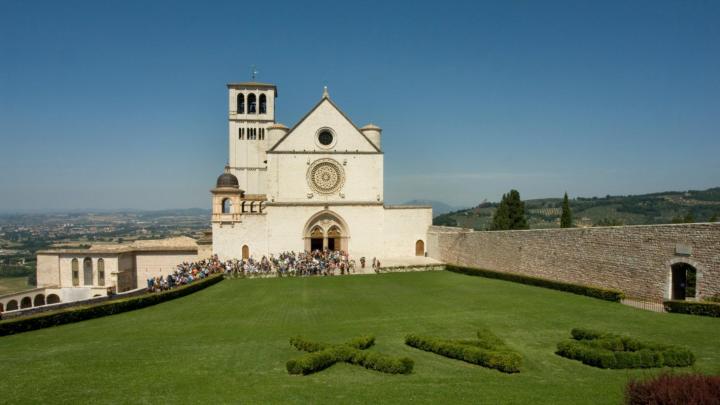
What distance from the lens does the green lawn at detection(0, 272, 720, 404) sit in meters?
9.52

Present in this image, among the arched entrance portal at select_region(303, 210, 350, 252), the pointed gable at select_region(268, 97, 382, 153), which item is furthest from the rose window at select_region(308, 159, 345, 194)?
the arched entrance portal at select_region(303, 210, 350, 252)

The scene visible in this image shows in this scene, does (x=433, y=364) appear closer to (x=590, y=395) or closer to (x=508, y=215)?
(x=590, y=395)

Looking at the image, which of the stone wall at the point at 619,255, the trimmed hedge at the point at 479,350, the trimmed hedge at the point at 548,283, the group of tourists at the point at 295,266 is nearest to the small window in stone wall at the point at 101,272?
the group of tourists at the point at 295,266

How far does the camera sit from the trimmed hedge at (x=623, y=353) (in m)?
10.6

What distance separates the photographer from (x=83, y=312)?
61.0 feet

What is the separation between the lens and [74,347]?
13789 millimetres

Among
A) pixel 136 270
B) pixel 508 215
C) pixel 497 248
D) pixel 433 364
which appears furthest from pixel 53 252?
pixel 508 215

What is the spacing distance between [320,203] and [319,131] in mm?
5545

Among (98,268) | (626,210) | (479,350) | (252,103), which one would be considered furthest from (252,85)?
(626,210)

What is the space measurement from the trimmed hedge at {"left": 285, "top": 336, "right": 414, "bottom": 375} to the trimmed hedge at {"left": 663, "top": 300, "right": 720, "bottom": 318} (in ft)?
36.4

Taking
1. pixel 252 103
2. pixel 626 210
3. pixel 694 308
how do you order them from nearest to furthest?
1. pixel 694 308
2. pixel 252 103
3. pixel 626 210

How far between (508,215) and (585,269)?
862 inches

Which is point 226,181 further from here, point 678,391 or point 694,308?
point 678,391

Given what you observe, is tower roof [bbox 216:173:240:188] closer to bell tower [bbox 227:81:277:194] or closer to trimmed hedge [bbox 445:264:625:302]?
bell tower [bbox 227:81:277:194]
